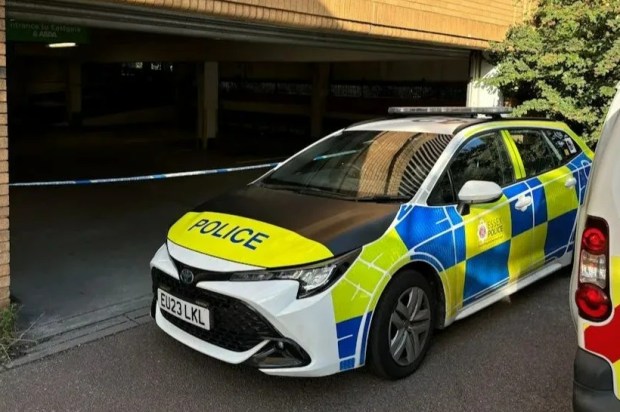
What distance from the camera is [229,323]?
3225mm

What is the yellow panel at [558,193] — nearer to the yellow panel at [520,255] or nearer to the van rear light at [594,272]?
the yellow panel at [520,255]

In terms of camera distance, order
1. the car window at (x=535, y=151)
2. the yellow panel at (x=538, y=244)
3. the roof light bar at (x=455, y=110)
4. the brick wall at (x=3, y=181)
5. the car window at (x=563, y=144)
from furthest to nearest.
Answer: the car window at (x=563, y=144), the roof light bar at (x=455, y=110), the car window at (x=535, y=151), the yellow panel at (x=538, y=244), the brick wall at (x=3, y=181)

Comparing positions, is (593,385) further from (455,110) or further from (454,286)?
(455,110)

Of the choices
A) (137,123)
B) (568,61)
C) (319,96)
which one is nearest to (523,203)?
(568,61)

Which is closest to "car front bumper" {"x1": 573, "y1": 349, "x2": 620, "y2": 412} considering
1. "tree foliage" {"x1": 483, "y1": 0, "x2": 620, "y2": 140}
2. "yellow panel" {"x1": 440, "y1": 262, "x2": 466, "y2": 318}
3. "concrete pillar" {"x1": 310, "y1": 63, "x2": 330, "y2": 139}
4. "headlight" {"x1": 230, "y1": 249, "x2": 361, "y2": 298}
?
"headlight" {"x1": 230, "y1": 249, "x2": 361, "y2": 298}

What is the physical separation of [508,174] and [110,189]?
6916 mm

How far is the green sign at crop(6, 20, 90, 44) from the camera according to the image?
8078 millimetres

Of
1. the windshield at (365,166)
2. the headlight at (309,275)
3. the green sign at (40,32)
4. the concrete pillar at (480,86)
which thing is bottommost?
the headlight at (309,275)

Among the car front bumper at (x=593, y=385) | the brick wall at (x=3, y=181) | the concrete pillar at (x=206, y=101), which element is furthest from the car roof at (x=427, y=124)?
the concrete pillar at (x=206, y=101)

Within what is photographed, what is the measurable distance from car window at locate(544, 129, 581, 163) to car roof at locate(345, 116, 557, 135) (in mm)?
378

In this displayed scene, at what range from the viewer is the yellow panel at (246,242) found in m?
3.20

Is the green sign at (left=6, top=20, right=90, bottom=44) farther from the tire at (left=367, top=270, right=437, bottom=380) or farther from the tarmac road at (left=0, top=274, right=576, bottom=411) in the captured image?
the tire at (left=367, top=270, right=437, bottom=380)

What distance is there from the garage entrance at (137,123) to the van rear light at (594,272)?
3194 millimetres

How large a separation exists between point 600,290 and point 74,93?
22.5 metres
